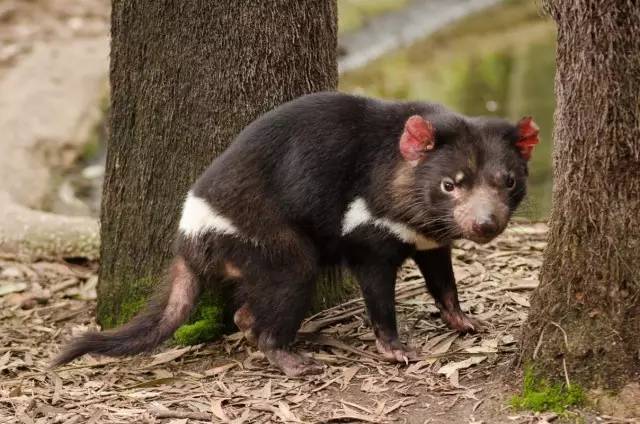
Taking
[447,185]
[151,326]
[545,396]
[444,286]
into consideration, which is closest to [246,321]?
[151,326]

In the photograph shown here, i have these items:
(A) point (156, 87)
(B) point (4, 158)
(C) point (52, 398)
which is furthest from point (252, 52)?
(B) point (4, 158)

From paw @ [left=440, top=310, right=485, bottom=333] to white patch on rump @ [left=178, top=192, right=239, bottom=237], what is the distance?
3.17ft

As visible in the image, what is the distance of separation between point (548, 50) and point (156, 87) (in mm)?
8127

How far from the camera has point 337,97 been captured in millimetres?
3855

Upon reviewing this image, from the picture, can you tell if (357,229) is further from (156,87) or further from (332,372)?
(156,87)

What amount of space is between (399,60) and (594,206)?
8601 millimetres

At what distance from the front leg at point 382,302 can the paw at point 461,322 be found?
30 centimetres

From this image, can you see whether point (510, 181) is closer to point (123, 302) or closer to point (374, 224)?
point (374, 224)

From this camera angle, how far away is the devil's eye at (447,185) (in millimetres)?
3546

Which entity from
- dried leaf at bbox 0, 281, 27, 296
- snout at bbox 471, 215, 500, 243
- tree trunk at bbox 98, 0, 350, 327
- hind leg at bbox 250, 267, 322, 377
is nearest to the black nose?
snout at bbox 471, 215, 500, 243

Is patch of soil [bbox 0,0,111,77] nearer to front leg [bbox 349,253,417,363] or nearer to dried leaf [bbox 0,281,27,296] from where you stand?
dried leaf [bbox 0,281,27,296]

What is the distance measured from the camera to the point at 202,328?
4.19 m

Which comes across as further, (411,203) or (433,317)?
(433,317)

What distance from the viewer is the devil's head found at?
11.4 feet
